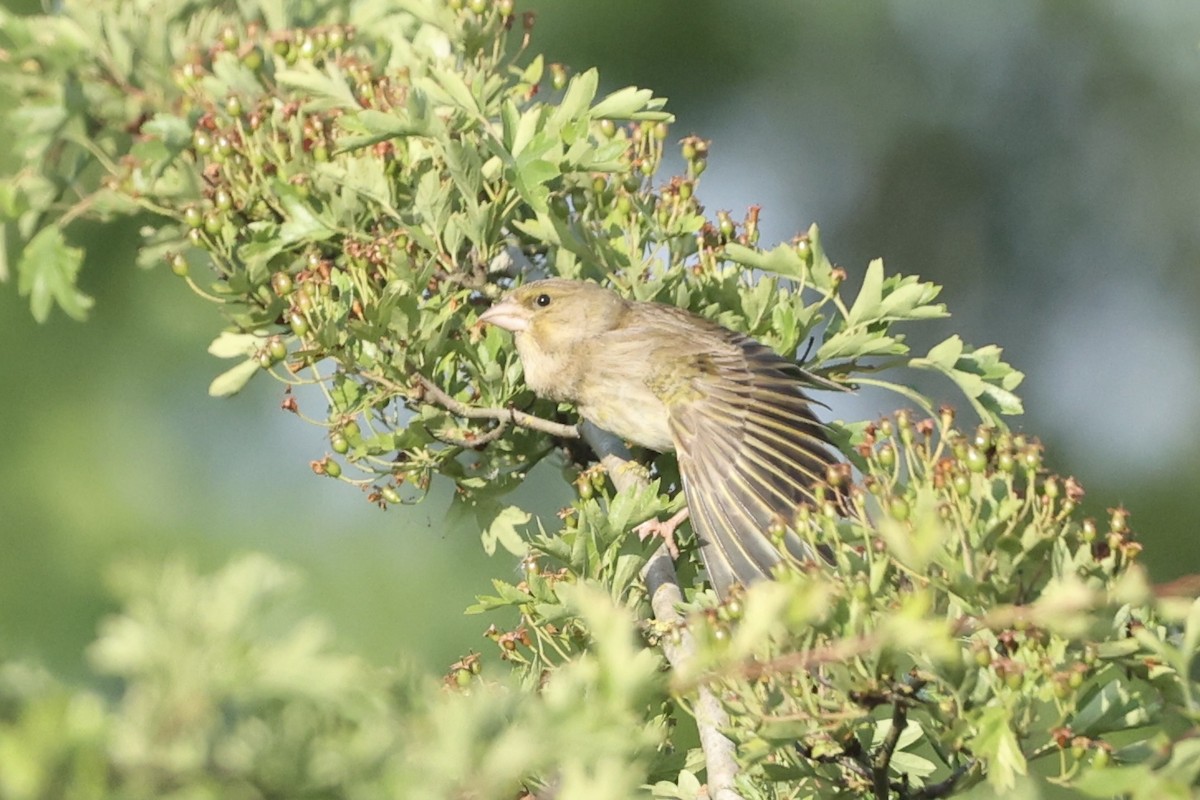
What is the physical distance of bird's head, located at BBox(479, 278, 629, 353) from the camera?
3.11 meters

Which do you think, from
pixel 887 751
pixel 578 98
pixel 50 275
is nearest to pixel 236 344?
pixel 50 275

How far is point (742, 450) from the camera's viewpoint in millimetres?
3211

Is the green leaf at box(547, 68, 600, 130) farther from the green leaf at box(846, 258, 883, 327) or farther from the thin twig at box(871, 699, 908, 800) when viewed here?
the thin twig at box(871, 699, 908, 800)

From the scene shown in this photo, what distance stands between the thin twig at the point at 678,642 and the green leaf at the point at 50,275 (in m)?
1.02

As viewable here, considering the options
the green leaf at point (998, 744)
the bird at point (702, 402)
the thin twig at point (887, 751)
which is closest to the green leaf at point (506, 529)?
the bird at point (702, 402)

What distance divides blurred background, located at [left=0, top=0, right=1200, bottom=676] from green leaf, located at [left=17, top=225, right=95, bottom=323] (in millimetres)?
1662

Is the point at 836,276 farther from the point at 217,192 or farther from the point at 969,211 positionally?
the point at 969,211

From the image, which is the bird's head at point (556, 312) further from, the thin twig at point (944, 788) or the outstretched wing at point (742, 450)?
the thin twig at point (944, 788)

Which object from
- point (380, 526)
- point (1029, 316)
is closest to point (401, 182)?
point (380, 526)

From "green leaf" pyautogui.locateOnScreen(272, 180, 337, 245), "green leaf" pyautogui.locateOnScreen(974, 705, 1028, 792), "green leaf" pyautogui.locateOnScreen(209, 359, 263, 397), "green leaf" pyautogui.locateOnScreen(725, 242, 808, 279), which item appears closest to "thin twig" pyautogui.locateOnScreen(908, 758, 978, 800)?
"green leaf" pyautogui.locateOnScreen(974, 705, 1028, 792)

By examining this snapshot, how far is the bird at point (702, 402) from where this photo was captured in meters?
2.96

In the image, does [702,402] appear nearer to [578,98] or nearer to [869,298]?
[869,298]

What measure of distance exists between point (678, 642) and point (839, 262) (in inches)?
198

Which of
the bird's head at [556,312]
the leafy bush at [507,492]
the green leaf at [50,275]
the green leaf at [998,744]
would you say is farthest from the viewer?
the bird's head at [556,312]
